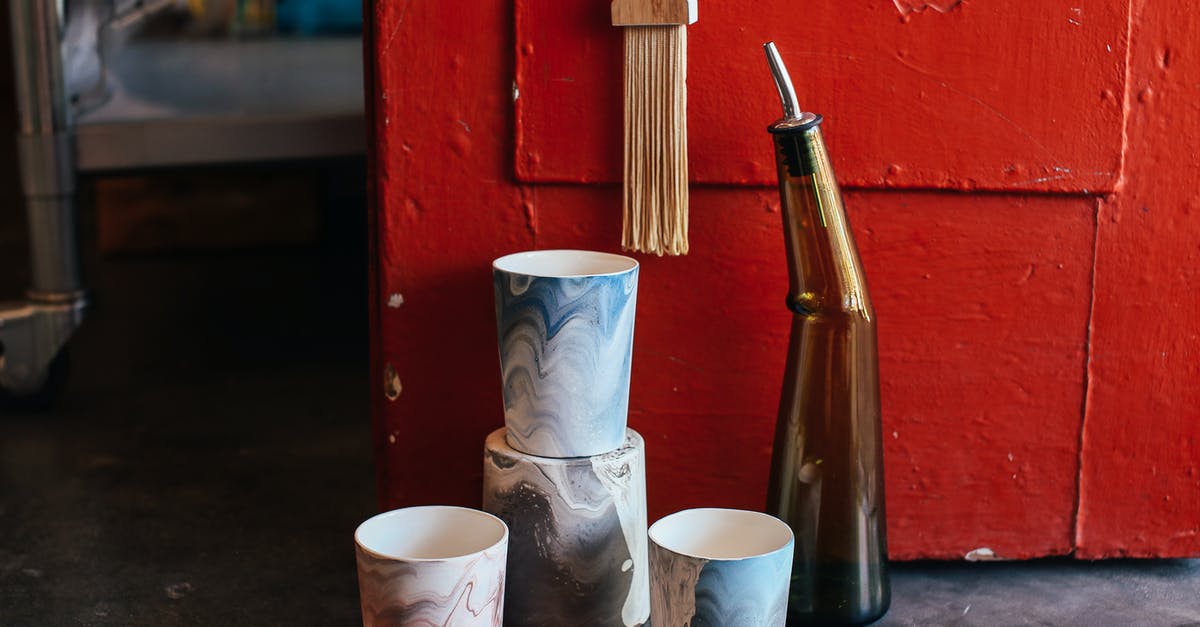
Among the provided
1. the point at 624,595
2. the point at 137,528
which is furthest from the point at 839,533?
the point at 137,528

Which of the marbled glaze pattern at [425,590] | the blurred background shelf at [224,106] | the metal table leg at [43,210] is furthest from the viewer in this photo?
the blurred background shelf at [224,106]

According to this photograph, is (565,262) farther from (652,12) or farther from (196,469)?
(196,469)

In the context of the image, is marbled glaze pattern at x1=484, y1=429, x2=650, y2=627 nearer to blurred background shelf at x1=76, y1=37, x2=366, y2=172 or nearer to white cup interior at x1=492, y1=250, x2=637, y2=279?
white cup interior at x1=492, y1=250, x2=637, y2=279

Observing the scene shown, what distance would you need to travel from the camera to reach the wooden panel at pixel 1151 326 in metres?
1.09

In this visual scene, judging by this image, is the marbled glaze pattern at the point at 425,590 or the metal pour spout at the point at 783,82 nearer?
the marbled glaze pattern at the point at 425,590

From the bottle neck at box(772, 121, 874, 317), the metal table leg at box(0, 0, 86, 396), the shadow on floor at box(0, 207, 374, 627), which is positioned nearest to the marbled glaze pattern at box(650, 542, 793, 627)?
the bottle neck at box(772, 121, 874, 317)

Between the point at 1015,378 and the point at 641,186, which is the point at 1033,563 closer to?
the point at 1015,378

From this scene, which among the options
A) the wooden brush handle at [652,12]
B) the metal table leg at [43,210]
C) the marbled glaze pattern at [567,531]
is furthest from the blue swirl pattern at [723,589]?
the metal table leg at [43,210]

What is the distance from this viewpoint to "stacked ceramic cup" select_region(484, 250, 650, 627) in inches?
38.8

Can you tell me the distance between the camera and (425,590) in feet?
2.83

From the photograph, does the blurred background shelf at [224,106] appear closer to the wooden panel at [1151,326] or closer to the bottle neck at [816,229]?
the bottle neck at [816,229]

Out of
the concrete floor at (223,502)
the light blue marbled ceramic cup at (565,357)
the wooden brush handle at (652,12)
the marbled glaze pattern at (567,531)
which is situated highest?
the wooden brush handle at (652,12)

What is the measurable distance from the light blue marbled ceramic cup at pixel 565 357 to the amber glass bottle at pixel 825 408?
0.52 feet

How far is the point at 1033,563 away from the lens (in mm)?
1217
